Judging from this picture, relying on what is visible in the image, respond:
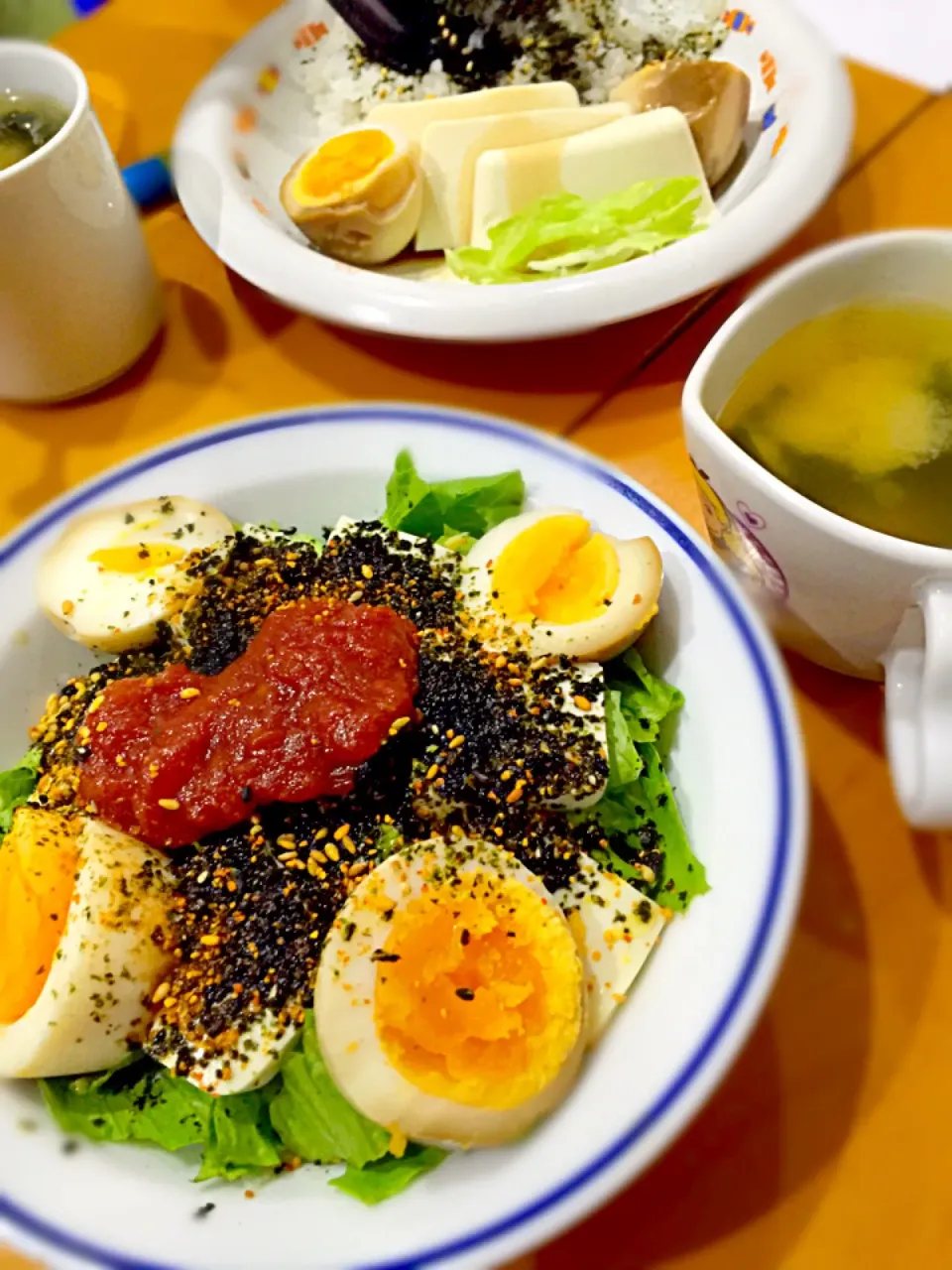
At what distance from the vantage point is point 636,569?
103cm

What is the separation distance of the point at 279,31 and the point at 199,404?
966mm

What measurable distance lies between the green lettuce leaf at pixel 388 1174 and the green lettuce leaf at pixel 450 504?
2.22ft

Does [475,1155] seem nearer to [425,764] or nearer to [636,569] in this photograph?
[425,764]

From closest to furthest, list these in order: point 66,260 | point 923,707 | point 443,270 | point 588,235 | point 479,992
Answer: point 923,707, point 479,992, point 66,260, point 588,235, point 443,270

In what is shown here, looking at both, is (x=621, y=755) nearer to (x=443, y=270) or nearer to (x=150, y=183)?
(x=443, y=270)

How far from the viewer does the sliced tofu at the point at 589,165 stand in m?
1.54

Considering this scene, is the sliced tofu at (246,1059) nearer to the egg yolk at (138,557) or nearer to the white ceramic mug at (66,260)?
the egg yolk at (138,557)

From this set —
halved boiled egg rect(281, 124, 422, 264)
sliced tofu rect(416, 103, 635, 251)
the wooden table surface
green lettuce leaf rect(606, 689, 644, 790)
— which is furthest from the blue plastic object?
green lettuce leaf rect(606, 689, 644, 790)

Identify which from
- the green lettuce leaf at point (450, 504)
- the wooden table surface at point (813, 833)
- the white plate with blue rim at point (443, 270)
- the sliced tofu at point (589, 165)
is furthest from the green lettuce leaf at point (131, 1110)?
the sliced tofu at point (589, 165)

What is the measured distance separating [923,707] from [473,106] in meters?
1.40

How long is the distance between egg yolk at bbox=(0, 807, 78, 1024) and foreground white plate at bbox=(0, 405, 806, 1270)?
0.09 metres

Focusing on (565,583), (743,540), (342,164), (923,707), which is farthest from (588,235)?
(923,707)

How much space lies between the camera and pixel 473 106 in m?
1.66

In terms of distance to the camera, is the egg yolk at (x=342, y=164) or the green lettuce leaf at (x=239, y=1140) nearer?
the green lettuce leaf at (x=239, y=1140)
